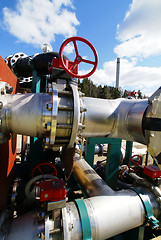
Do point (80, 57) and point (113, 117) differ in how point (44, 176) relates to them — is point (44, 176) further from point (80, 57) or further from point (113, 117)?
point (80, 57)

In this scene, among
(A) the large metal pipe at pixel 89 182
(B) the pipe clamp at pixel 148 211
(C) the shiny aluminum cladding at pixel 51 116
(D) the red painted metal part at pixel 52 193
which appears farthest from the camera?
(A) the large metal pipe at pixel 89 182

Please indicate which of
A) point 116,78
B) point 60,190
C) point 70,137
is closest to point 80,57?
point 70,137

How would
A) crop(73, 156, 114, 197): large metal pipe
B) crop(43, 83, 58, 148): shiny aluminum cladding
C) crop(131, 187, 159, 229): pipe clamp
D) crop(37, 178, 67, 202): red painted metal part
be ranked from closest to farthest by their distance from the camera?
1. crop(43, 83, 58, 148): shiny aluminum cladding
2. crop(37, 178, 67, 202): red painted metal part
3. crop(131, 187, 159, 229): pipe clamp
4. crop(73, 156, 114, 197): large metal pipe

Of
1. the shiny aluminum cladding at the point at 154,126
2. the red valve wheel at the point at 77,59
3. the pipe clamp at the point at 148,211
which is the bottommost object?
the pipe clamp at the point at 148,211

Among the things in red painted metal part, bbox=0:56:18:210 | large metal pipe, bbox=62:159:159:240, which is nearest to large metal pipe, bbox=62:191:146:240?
large metal pipe, bbox=62:159:159:240

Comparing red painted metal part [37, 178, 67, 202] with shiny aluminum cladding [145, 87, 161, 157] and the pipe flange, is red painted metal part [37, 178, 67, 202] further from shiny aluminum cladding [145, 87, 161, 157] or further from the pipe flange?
shiny aluminum cladding [145, 87, 161, 157]

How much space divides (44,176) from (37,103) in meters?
0.80

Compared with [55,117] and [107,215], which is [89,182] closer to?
[107,215]

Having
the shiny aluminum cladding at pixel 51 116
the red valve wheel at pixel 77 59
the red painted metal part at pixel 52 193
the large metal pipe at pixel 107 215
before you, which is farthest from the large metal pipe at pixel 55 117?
the large metal pipe at pixel 107 215

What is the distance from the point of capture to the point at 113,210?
3.16 feet

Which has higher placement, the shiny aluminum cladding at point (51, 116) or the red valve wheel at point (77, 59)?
the red valve wheel at point (77, 59)

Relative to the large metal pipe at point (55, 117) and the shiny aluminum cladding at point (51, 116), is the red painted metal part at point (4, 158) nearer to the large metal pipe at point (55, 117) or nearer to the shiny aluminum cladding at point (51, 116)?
the large metal pipe at point (55, 117)

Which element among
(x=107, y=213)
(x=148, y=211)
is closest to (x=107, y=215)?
(x=107, y=213)

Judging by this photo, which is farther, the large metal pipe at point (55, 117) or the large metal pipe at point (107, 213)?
the large metal pipe at point (107, 213)
